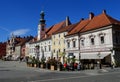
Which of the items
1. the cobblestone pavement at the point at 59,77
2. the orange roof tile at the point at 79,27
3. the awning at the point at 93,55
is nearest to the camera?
the cobblestone pavement at the point at 59,77

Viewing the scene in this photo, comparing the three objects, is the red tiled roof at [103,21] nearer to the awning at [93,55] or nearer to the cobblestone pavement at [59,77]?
the awning at [93,55]

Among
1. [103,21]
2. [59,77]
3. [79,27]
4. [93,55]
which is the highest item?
[79,27]

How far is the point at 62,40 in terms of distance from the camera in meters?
62.0

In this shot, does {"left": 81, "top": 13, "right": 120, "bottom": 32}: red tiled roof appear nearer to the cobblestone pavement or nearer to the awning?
the awning

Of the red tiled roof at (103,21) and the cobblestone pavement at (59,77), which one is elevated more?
the red tiled roof at (103,21)

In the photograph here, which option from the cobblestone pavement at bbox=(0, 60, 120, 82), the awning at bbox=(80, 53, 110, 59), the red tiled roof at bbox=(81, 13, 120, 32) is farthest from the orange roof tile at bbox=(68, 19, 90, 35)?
the cobblestone pavement at bbox=(0, 60, 120, 82)

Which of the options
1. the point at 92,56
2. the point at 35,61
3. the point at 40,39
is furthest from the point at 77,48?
the point at 40,39

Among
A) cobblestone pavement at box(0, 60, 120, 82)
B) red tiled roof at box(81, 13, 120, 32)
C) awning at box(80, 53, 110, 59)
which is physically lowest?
cobblestone pavement at box(0, 60, 120, 82)

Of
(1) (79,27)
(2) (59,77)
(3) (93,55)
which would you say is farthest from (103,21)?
(2) (59,77)

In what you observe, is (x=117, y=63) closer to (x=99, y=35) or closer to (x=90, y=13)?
(x=99, y=35)

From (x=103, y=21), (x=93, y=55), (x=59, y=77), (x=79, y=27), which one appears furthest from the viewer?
(x=79, y=27)

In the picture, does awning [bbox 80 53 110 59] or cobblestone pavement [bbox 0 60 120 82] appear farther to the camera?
awning [bbox 80 53 110 59]

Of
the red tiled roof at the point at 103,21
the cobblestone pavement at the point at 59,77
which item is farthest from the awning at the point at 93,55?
the cobblestone pavement at the point at 59,77

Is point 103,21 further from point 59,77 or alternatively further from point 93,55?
point 59,77
